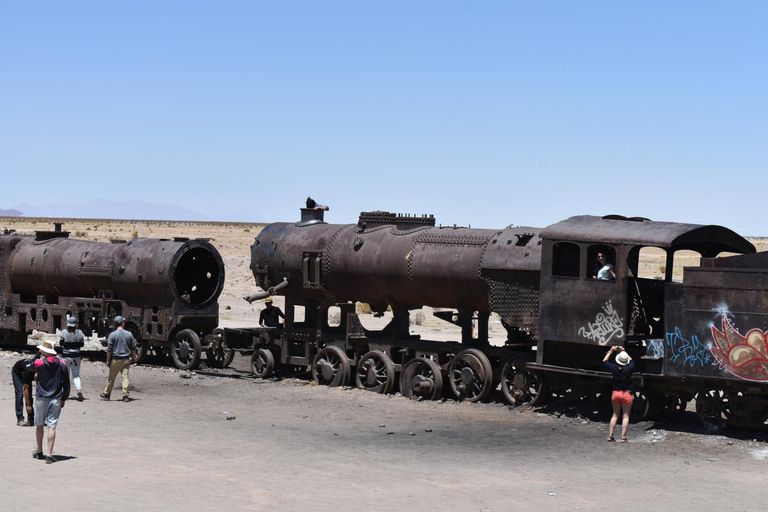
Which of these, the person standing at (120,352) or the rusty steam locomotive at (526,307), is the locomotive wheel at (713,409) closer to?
the rusty steam locomotive at (526,307)

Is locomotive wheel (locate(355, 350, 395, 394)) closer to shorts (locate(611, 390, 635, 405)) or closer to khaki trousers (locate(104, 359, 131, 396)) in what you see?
khaki trousers (locate(104, 359, 131, 396))

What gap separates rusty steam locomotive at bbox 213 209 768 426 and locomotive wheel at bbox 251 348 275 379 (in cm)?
5

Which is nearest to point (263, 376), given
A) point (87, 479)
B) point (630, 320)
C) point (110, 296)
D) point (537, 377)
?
point (110, 296)

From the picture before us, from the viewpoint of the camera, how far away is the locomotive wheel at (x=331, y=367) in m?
22.8

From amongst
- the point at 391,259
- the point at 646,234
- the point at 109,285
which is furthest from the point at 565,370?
the point at 109,285

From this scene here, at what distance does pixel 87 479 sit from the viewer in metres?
13.4

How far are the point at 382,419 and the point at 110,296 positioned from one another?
1132cm

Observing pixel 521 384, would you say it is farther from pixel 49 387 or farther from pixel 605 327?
pixel 49 387

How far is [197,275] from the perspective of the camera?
28.4m

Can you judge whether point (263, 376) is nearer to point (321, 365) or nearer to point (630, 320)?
point (321, 365)

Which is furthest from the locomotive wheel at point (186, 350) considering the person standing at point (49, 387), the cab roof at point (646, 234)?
the person standing at point (49, 387)

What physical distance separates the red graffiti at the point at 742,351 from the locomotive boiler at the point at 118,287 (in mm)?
13354

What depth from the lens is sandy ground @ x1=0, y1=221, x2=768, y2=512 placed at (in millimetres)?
12602

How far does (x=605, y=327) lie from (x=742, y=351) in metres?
2.32
